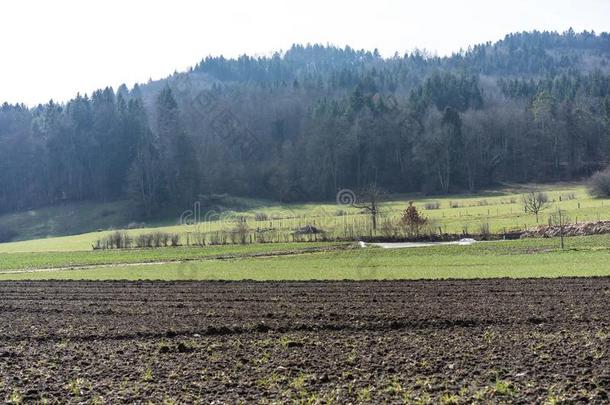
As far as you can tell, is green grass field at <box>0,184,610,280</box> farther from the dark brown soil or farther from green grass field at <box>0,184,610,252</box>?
the dark brown soil

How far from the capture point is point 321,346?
15805 mm

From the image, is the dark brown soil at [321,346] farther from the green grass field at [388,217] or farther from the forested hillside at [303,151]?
the forested hillside at [303,151]

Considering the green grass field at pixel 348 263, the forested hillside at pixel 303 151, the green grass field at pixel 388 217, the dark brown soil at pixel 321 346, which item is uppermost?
the forested hillside at pixel 303 151

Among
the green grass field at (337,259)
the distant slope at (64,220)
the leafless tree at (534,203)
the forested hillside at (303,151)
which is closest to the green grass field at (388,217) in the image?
the green grass field at (337,259)

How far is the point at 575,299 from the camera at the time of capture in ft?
70.9

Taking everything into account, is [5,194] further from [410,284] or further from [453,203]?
[410,284]

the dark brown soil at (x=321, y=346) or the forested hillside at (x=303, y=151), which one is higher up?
the forested hillside at (x=303, y=151)

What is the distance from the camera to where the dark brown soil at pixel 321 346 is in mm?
12039

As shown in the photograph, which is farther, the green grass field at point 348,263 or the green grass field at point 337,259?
the green grass field at point 337,259

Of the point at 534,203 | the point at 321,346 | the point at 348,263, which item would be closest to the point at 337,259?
the point at 348,263

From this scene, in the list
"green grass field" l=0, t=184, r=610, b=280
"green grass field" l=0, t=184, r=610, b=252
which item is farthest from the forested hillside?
"green grass field" l=0, t=184, r=610, b=280

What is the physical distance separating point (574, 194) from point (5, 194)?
322 feet

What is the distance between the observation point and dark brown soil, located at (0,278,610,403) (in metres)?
12.0

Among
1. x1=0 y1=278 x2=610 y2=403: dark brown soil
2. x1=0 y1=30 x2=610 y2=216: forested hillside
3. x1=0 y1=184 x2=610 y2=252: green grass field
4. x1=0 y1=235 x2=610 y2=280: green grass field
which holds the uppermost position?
x1=0 y1=30 x2=610 y2=216: forested hillside
